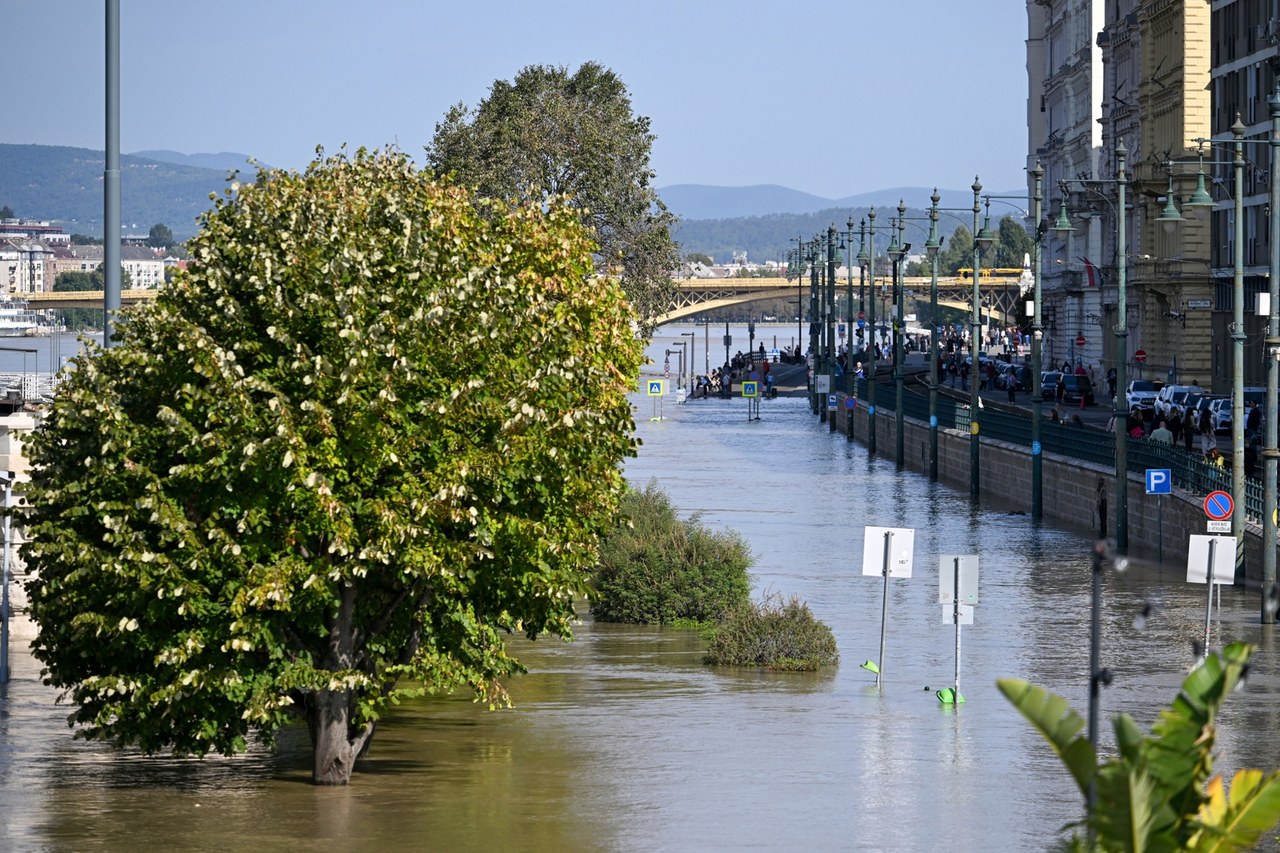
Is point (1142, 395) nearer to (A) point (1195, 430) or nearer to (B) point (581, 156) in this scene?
(A) point (1195, 430)

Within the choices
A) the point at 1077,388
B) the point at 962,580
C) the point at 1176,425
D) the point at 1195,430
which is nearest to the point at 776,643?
the point at 962,580

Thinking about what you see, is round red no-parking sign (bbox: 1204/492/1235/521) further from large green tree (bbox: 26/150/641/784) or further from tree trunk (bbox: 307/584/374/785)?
tree trunk (bbox: 307/584/374/785)

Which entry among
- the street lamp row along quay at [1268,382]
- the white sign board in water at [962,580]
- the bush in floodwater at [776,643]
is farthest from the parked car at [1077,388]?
the white sign board in water at [962,580]

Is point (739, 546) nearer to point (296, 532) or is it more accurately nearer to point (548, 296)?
point (548, 296)

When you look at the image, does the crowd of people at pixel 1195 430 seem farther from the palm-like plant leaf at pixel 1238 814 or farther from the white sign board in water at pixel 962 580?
the palm-like plant leaf at pixel 1238 814

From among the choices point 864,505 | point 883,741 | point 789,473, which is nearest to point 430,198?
point 883,741

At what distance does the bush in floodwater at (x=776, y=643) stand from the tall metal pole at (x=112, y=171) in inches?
609

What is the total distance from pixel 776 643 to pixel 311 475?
1369cm

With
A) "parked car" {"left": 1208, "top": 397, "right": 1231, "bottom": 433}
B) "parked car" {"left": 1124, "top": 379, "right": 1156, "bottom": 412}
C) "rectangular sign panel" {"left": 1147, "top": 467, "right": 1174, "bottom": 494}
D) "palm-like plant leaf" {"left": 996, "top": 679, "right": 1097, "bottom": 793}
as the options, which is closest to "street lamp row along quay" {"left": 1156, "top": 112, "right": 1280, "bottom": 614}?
"rectangular sign panel" {"left": 1147, "top": 467, "right": 1174, "bottom": 494}

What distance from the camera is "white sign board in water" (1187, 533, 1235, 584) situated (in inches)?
1215

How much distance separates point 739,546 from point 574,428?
17853 mm

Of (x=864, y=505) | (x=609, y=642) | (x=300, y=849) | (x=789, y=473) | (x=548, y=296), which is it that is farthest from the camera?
(x=789, y=473)

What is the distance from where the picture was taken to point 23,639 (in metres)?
36.5

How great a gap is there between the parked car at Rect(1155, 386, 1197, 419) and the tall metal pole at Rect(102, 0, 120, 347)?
54.6 meters
